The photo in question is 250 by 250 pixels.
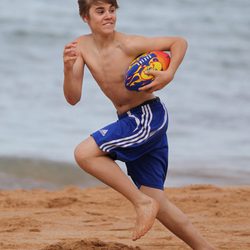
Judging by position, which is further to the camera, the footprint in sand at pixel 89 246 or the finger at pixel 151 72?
the footprint in sand at pixel 89 246

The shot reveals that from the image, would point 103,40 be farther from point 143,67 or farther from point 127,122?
point 127,122

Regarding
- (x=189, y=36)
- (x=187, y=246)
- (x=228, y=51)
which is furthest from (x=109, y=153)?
(x=189, y=36)

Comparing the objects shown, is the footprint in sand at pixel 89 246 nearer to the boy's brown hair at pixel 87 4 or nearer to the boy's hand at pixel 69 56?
the boy's hand at pixel 69 56

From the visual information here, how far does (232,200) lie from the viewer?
7.80 m

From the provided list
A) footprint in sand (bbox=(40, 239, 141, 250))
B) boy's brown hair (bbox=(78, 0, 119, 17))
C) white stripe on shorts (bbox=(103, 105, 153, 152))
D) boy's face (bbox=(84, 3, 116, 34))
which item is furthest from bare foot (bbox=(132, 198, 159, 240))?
boy's brown hair (bbox=(78, 0, 119, 17))

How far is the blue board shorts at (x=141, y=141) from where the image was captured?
539cm

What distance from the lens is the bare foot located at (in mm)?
5344

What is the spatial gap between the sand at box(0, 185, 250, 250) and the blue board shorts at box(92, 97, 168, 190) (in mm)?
548

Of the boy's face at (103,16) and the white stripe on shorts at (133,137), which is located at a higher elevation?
the boy's face at (103,16)

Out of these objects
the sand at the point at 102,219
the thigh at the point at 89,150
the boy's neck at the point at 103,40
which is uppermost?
the boy's neck at the point at 103,40

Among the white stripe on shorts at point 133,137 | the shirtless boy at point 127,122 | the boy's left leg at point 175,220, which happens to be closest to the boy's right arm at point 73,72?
the shirtless boy at point 127,122

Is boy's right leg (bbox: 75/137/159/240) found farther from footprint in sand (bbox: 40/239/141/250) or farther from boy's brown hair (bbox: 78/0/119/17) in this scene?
boy's brown hair (bbox: 78/0/119/17)

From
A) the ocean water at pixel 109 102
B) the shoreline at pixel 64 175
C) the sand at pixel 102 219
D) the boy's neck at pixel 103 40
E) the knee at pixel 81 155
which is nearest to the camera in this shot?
the knee at pixel 81 155

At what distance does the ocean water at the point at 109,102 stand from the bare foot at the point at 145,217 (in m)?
3.81
